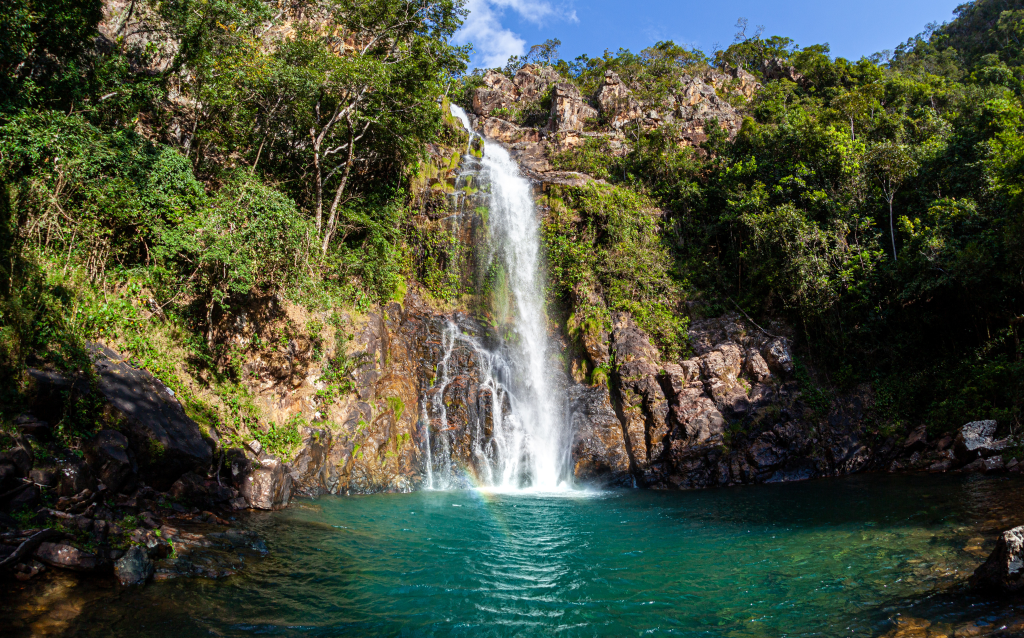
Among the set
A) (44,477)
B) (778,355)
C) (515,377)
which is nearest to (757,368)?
(778,355)

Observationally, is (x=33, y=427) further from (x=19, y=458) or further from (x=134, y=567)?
(x=134, y=567)

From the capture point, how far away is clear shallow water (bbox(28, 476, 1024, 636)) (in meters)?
4.93

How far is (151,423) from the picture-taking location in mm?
7715

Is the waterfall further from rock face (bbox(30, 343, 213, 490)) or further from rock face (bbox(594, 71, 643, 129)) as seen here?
rock face (bbox(594, 71, 643, 129))

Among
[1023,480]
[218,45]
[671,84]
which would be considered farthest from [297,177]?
[671,84]

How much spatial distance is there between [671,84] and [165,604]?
3825 centimetres

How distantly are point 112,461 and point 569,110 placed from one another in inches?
1288

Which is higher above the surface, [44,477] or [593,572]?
[44,477]

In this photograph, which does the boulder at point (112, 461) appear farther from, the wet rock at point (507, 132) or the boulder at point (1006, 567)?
the wet rock at point (507, 132)

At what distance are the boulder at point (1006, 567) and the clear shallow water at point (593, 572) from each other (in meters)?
0.33

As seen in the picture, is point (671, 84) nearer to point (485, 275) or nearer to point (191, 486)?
point (485, 275)

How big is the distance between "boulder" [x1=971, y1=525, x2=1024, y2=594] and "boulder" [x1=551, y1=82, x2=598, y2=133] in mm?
31004

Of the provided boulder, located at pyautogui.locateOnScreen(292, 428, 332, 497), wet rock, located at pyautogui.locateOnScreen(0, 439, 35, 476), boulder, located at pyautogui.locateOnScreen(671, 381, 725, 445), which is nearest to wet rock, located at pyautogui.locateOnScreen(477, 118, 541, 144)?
boulder, located at pyautogui.locateOnScreen(671, 381, 725, 445)

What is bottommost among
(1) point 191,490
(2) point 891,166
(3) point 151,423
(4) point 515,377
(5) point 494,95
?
(1) point 191,490
